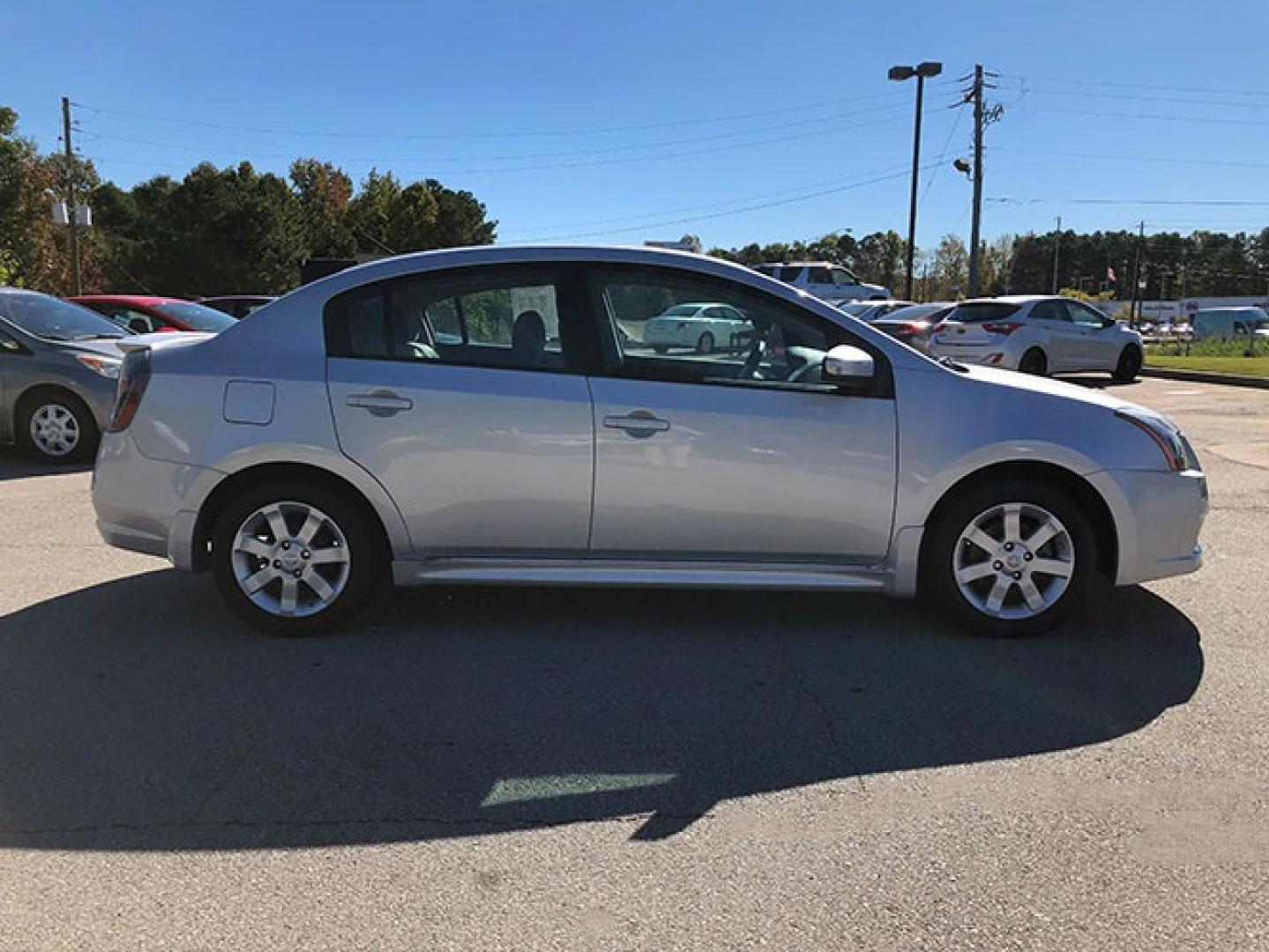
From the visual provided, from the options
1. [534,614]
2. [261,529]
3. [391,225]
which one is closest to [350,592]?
[261,529]

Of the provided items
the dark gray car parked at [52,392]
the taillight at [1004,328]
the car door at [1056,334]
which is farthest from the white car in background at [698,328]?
the car door at [1056,334]

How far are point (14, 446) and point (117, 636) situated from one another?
6258 millimetres

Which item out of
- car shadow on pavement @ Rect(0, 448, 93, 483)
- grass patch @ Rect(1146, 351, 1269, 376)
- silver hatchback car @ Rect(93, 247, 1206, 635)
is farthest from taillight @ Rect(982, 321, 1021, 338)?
car shadow on pavement @ Rect(0, 448, 93, 483)

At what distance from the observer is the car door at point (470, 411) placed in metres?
4.33

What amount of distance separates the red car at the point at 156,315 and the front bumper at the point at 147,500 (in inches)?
322

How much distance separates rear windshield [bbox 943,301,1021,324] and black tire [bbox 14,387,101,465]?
515 inches

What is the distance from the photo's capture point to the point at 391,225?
200 ft

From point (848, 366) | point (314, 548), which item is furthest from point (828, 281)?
point (314, 548)

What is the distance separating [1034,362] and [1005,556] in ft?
44.9

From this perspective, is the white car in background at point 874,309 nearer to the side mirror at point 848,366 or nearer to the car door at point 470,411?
the side mirror at point 848,366

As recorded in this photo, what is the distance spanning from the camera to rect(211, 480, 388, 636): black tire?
4.41 m

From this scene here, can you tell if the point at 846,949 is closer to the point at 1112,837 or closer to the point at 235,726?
the point at 1112,837

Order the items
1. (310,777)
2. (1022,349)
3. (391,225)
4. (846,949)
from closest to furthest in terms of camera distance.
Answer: (846,949)
(310,777)
(1022,349)
(391,225)

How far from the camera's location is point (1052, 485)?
14.5 feet
